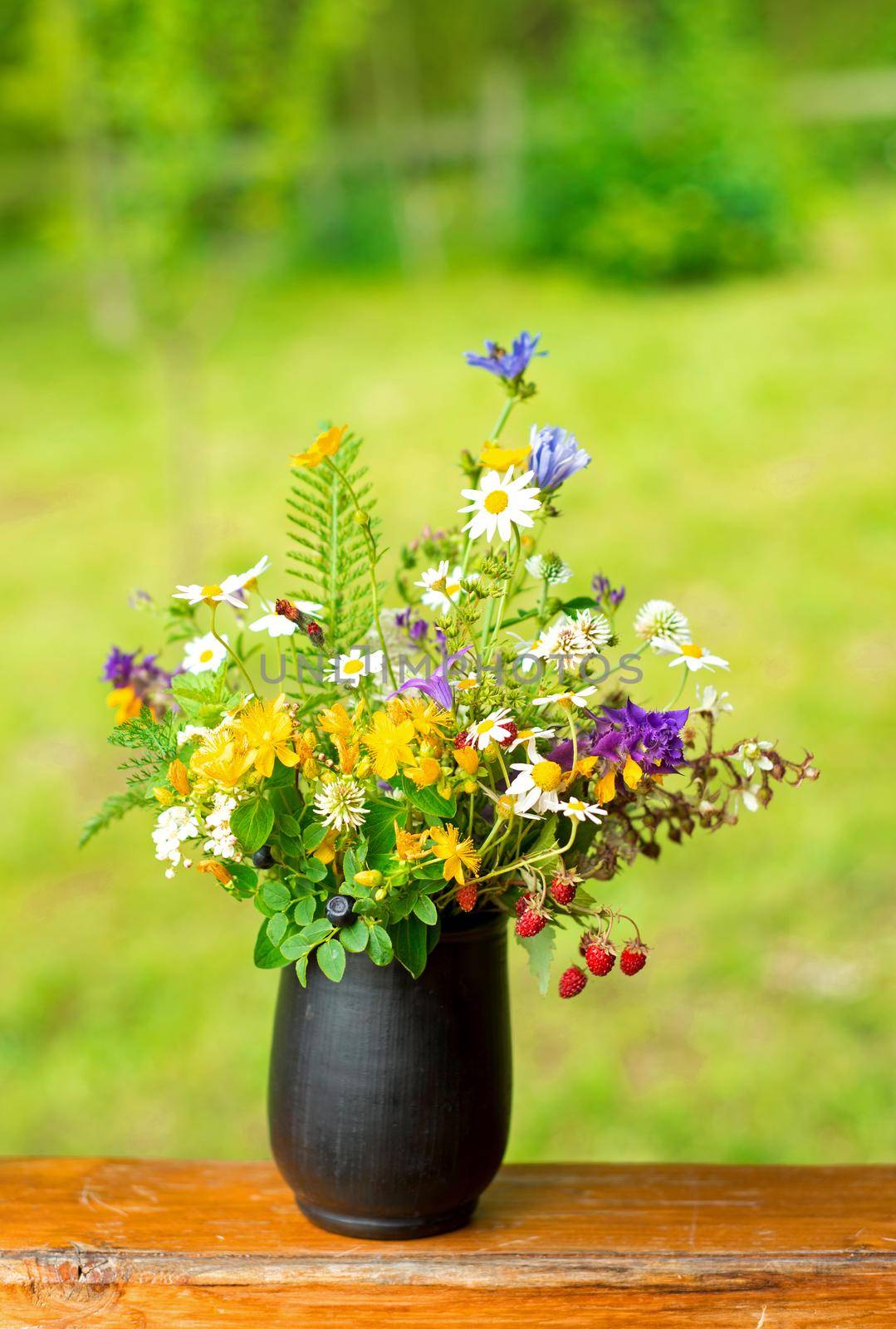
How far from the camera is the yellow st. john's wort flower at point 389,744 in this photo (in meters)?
0.83

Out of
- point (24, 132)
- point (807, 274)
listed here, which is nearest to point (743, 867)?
point (807, 274)

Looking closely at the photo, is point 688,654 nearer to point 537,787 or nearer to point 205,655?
point 537,787

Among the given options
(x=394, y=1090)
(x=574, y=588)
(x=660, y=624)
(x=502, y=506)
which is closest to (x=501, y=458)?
(x=502, y=506)

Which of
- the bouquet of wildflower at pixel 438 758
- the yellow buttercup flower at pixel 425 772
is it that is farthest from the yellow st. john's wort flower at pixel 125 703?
the yellow buttercup flower at pixel 425 772

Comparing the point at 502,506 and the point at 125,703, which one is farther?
the point at 125,703

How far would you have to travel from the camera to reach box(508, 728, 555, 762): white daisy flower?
83 centimetres

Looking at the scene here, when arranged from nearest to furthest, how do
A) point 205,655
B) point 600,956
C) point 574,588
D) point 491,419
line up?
1. point 600,956
2. point 205,655
3. point 574,588
4. point 491,419

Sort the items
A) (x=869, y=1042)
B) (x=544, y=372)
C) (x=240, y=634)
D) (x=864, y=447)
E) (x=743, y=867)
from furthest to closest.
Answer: (x=544, y=372) < (x=864, y=447) < (x=743, y=867) < (x=869, y=1042) < (x=240, y=634)

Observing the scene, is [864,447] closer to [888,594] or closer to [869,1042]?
[888,594]

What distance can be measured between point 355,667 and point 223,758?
0.38 ft

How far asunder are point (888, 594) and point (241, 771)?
3343mm

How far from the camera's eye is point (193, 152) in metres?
3.60

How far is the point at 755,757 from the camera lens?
88 cm

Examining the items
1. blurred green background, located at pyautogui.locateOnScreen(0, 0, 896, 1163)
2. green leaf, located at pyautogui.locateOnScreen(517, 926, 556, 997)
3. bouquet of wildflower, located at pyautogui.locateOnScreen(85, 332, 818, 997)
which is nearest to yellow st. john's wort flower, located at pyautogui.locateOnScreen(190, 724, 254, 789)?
bouquet of wildflower, located at pyautogui.locateOnScreen(85, 332, 818, 997)
